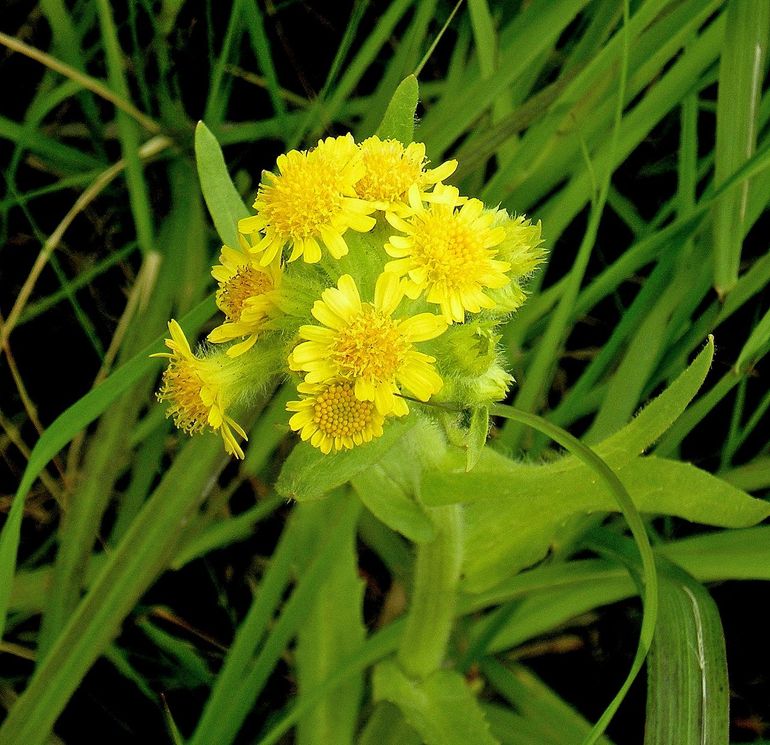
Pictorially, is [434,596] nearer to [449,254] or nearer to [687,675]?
[687,675]

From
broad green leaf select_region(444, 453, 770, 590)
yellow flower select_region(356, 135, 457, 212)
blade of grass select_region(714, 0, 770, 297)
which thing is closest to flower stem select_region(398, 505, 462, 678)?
broad green leaf select_region(444, 453, 770, 590)

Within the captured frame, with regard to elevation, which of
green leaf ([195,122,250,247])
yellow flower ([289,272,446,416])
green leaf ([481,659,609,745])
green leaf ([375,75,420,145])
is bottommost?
green leaf ([481,659,609,745])

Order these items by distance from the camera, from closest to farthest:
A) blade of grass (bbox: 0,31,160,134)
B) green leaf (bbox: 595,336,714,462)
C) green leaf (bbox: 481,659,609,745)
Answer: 1. green leaf (bbox: 595,336,714,462)
2. green leaf (bbox: 481,659,609,745)
3. blade of grass (bbox: 0,31,160,134)

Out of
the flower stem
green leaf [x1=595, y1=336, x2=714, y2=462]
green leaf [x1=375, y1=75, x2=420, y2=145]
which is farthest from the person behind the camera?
the flower stem

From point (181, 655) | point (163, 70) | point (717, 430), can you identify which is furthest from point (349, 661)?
point (163, 70)

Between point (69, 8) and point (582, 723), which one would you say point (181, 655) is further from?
point (69, 8)

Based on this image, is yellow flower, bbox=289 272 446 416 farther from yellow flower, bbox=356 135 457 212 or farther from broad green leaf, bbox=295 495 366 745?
broad green leaf, bbox=295 495 366 745
